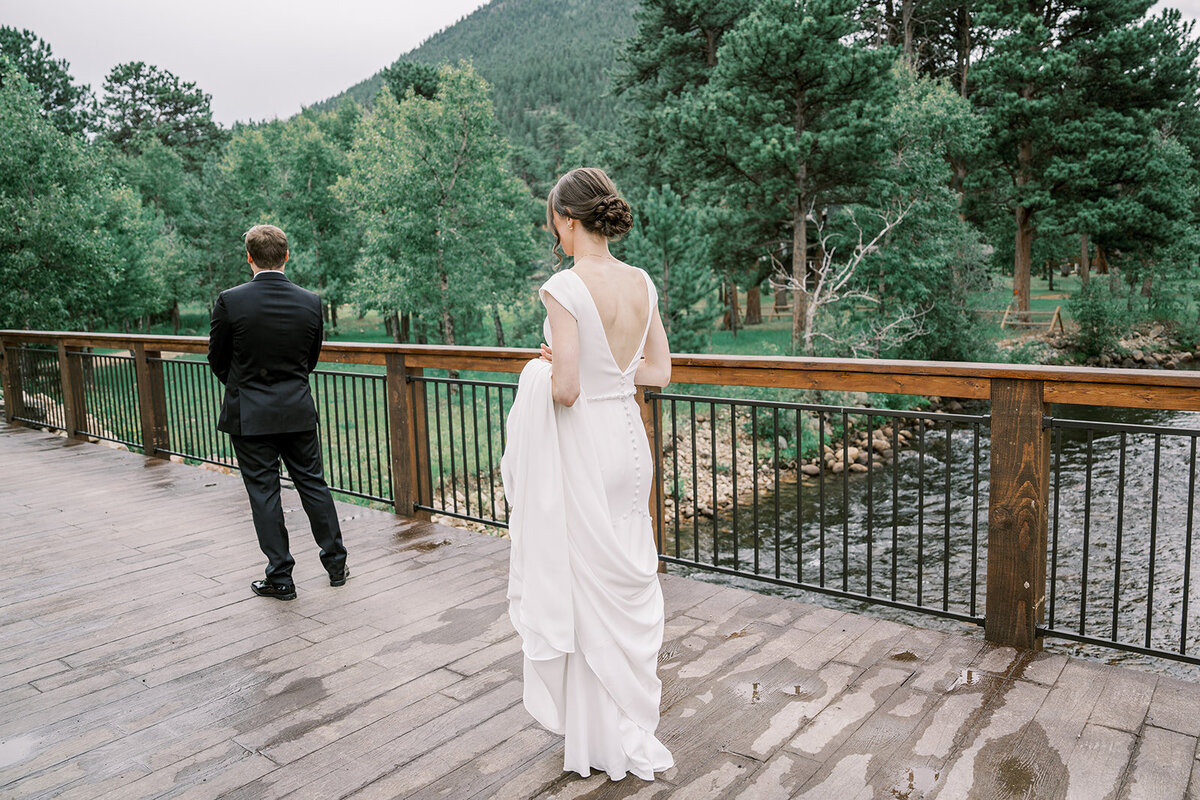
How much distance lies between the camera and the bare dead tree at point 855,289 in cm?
1728

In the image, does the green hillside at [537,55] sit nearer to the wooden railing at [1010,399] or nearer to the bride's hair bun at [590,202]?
the wooden railing at [1010,399]

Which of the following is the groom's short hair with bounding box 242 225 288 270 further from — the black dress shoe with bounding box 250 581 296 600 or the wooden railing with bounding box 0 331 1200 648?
the wooden railing with bounding box 0 331 1200 648

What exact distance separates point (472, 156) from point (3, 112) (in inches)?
427

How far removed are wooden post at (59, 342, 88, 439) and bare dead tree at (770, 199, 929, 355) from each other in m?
12.5

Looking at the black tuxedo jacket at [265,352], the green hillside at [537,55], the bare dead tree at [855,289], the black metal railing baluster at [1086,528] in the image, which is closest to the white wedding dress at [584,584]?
the black metal railing baluster at [1086,528]

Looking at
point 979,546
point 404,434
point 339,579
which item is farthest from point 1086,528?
point 979,546

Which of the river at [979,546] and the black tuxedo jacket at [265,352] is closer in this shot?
the black tuxedo jacket at [265,352]

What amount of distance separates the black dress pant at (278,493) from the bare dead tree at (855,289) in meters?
13.8

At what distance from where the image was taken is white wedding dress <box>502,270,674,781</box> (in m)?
2.31

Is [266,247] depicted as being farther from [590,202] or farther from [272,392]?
[590,202]

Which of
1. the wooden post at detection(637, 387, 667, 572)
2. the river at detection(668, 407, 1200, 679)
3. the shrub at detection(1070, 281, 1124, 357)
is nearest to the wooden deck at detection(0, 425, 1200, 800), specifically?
the wooden post at detection(637, 387, 667, 572)

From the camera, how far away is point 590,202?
90.2 inches

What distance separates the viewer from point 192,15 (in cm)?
5459

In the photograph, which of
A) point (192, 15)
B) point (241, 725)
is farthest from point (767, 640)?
point (192, 15)
